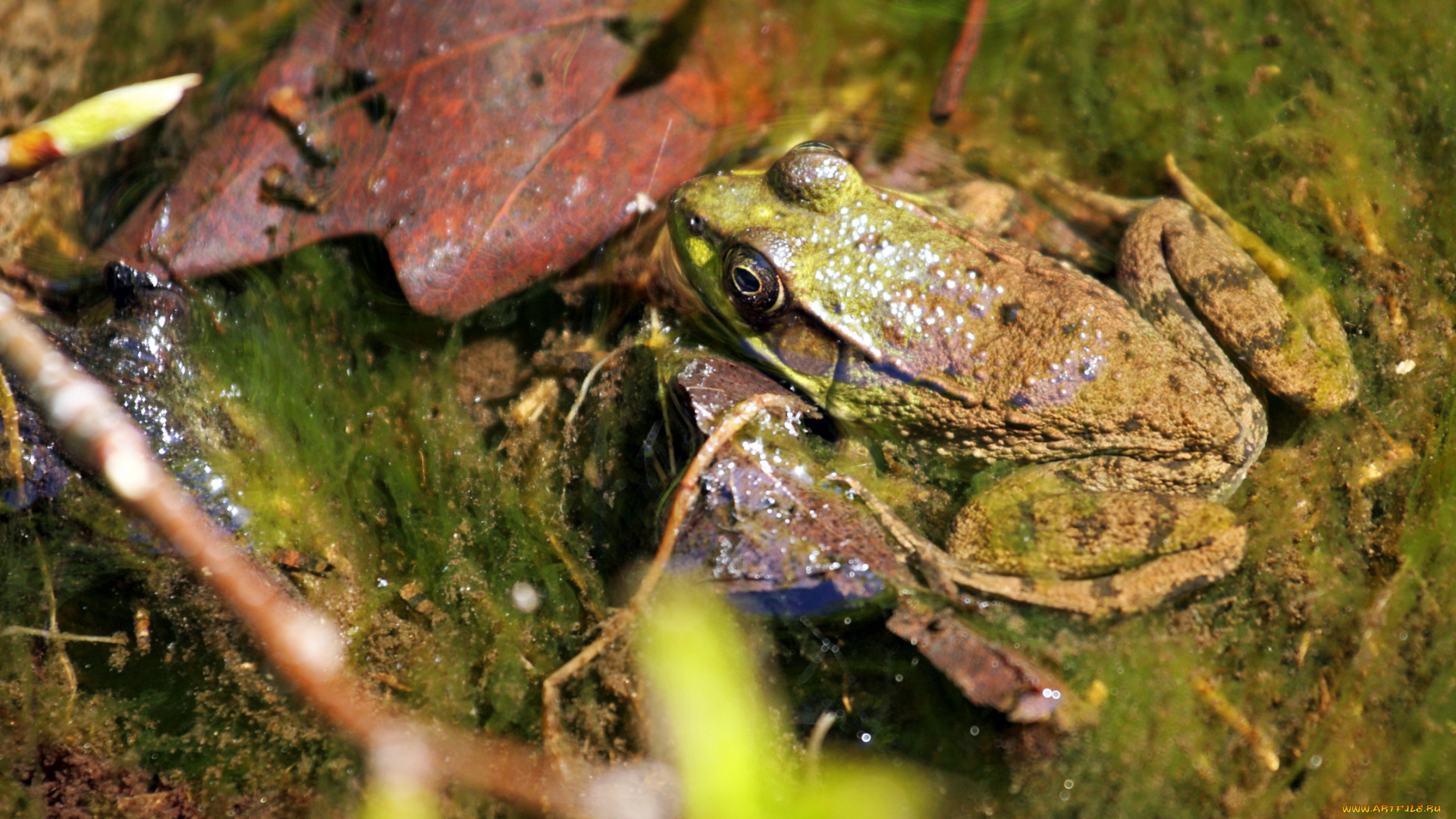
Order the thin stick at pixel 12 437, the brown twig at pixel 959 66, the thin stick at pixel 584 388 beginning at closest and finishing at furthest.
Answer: the thin stick at pixel 12 437 → the thin stick at pixel 584 388 → the brown twig at pixel 959 66

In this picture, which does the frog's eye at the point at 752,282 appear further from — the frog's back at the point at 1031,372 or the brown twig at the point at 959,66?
the brown twig at the point at 959,66

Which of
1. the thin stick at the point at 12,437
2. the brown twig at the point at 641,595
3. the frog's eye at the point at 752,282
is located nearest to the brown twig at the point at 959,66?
the frog's eye at the point at 752,282

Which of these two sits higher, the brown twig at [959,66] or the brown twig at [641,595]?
the brown twig at [959,66]

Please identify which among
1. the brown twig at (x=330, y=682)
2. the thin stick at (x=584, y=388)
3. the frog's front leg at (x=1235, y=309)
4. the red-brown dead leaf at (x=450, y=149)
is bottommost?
the brown twig at (x=330, y=682)

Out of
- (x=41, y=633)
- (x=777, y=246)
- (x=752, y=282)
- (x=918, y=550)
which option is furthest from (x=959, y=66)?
(x=41, y=633)

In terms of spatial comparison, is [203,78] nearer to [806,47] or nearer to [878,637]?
[806,47]

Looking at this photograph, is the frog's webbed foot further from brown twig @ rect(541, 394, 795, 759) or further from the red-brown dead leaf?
the red-brown dead leaf

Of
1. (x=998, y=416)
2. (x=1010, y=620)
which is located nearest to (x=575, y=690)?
(x=1010, y=620)
